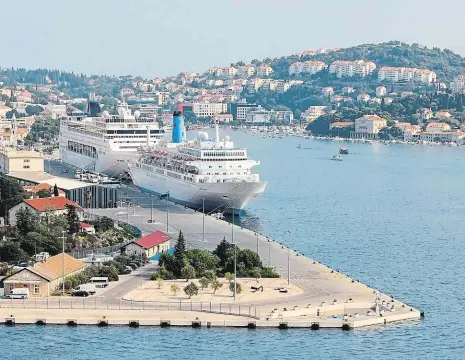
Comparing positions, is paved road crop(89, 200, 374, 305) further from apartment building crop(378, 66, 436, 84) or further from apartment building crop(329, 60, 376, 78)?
apartment building crop(329, 60, 376, 78)

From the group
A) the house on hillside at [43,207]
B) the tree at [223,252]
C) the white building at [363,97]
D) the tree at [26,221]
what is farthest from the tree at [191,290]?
the white building at [363,97]

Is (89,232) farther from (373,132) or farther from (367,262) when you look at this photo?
(373,132)

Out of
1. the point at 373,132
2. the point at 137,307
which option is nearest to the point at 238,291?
the point at 137,307

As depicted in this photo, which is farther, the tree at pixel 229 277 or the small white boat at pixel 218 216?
the small white boat at pixel 218 216

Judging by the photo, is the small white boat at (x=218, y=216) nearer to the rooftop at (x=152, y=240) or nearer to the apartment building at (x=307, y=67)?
the rooftop at (x=152, y=240)

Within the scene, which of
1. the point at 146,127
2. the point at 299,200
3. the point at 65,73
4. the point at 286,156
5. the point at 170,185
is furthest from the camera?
the point at 65,73

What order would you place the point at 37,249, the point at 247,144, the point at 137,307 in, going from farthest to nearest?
the point at 247,144 < the point at 37,249 < the point at 137,307

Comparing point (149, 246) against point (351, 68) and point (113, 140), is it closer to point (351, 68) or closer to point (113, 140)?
point (113, 140)
